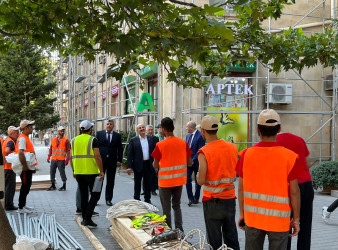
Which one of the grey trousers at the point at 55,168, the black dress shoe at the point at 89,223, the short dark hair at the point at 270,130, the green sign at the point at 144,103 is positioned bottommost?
the black dress shoe at the point at 89,223

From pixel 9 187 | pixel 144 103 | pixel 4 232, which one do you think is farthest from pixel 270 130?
pixel 144 103

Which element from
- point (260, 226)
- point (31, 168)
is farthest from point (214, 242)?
point (31, 168)

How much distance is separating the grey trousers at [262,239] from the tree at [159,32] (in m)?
1.60

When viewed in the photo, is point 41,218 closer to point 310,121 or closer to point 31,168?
point 31,168

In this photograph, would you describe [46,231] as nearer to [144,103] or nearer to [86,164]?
[86,164]

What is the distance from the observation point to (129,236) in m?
5.99

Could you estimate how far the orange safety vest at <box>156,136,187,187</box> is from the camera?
6.92 metres

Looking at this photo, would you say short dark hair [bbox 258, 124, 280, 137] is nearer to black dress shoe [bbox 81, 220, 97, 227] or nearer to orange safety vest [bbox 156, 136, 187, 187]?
orange safety vest [bbox 156, 136, 187, 187]

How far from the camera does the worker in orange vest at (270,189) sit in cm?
396

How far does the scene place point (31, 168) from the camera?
9297 millimetres

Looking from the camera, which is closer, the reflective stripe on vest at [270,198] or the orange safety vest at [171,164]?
the reflective stripe on vest at [270,198]

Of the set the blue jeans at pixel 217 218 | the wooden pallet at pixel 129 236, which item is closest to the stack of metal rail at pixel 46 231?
the wooden pallet at pixel 129 236

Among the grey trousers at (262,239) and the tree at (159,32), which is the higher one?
the tree at (159,32)

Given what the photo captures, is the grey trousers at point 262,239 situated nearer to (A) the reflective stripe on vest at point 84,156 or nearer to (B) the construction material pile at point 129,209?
(B) the construction material pile at point 129,209
